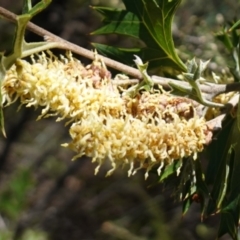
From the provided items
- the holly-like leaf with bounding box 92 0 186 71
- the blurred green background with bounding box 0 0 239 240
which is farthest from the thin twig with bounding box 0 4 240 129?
the blurred green background with bounding box 0 0 239 240

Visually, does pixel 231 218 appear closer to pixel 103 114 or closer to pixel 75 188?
pixel 103 114

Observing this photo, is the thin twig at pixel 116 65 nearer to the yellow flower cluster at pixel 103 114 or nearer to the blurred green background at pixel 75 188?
the yellow flower cluster at pixel 103 114

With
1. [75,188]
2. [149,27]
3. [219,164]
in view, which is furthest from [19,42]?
[75,188]

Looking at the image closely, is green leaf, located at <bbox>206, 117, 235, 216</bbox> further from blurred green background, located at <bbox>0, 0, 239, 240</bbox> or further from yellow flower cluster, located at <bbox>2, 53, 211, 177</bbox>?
blurred green background, located at <bbox>0, 0, 239, 240</bbox>

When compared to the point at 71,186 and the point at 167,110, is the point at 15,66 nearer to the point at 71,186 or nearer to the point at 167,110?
the point at 167,110

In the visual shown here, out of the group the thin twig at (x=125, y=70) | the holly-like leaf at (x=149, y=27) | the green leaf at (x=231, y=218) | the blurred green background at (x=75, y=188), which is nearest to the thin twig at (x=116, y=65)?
the thin twig at (x=125, y=70)

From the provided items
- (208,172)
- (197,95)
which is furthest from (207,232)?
(197,95)
